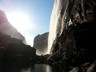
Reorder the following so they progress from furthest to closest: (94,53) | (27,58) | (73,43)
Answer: (27,58) < (73,43) < (94,53)

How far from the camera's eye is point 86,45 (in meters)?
70.4

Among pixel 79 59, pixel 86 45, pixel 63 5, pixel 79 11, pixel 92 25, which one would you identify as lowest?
pixel 79 59

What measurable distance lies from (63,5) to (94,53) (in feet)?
232

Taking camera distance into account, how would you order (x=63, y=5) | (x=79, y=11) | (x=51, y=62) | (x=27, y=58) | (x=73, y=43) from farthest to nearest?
(x=63, y=5) → (x=27, y=58) → (x=51, y=62) → (x=79, y=11) → (x=73, y=43)

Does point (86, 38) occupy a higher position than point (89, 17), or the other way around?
point (89, 17)

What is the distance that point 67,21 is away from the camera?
107 m

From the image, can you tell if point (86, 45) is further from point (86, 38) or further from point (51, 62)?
point (51, 62)

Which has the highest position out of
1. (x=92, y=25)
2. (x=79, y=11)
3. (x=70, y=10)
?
(x=70, y=10)

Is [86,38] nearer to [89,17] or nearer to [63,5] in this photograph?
[89,17]

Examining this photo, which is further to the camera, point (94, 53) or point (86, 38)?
point (86, 38)

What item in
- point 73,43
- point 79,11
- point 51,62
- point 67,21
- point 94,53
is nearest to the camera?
point 94,53

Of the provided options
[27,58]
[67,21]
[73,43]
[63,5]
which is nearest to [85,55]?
[73,43]

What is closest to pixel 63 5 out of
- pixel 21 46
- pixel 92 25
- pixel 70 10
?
pixel 70 10

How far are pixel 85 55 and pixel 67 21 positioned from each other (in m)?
42.0
